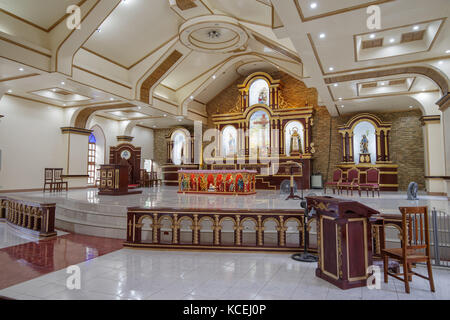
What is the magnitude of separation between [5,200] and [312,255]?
25.1 feet

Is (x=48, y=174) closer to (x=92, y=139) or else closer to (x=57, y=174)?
(x=57, y=174)

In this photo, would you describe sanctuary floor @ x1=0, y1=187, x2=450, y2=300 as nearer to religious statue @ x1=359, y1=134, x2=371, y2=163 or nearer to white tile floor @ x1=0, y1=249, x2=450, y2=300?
white tile floor @ x1=0, y1=249, x2=450, y2=300

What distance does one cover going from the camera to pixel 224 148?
14.6 metres

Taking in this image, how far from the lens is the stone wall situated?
11.6 m

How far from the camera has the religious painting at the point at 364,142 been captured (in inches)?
478

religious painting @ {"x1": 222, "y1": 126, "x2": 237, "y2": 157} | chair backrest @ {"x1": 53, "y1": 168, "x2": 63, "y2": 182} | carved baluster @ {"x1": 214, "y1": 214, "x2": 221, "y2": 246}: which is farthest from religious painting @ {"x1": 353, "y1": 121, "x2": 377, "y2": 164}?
chair backrest @ {"x1": 53, "y1": 168, "x2": 63, "y2": 182}

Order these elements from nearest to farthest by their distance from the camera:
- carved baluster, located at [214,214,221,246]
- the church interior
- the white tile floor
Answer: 1. the white tile floor
2. the church interior
3. carved baluster, located at [214,214,221,246]

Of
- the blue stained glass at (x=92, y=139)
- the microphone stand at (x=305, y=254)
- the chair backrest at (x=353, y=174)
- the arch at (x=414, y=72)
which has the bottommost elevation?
the microphone stand at (x=305, y=254)

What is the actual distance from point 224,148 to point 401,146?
8.10 m

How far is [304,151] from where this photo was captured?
12.8 meters

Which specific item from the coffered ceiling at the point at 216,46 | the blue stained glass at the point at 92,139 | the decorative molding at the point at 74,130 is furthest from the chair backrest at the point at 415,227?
the blue stained glass at the point at 92,139

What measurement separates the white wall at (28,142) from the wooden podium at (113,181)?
3909mm

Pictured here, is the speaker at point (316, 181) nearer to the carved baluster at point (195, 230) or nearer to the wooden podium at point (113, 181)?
the wooden podium at point (113, 181)

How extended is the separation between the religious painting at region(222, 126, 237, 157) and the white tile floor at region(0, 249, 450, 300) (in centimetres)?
1063
